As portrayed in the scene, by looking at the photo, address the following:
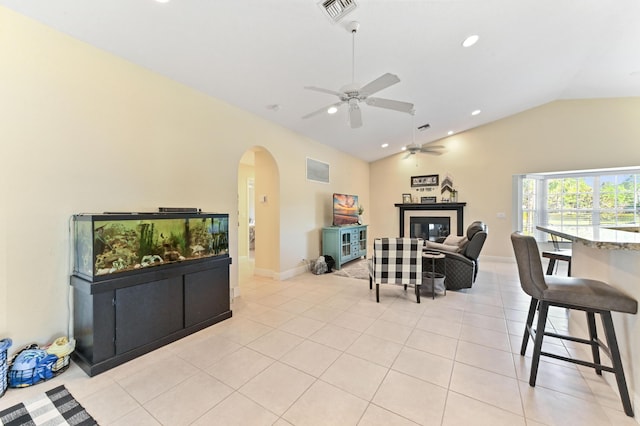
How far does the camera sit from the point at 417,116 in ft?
16.5

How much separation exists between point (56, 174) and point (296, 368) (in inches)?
103

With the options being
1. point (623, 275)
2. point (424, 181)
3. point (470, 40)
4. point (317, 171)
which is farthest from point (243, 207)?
point (623, 275)

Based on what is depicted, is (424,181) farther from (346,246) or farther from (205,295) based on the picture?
(205,295)

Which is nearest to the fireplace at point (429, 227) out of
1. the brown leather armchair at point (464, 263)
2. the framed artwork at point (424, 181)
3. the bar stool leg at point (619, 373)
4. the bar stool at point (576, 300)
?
the framed artwork at point (424, 181)

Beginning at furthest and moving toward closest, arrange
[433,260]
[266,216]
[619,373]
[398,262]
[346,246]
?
[346,246]
[266,216]
[433,260]
[398,262]
[619,373]

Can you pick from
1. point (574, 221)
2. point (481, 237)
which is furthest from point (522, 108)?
point (481, 237)

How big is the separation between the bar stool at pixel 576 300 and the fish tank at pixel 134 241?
2939 mm

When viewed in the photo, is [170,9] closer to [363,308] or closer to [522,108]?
[363,308]

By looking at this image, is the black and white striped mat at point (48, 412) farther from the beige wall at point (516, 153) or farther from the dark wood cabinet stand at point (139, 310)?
the beige wall at point (516, 153)

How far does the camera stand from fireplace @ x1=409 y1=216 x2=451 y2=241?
22.7 feet

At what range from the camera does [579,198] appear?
223 inches

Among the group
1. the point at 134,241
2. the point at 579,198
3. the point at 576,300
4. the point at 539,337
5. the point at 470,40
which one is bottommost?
the point at 539,337

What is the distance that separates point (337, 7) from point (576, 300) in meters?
2.81

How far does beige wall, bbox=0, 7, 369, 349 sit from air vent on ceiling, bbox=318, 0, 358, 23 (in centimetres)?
196
